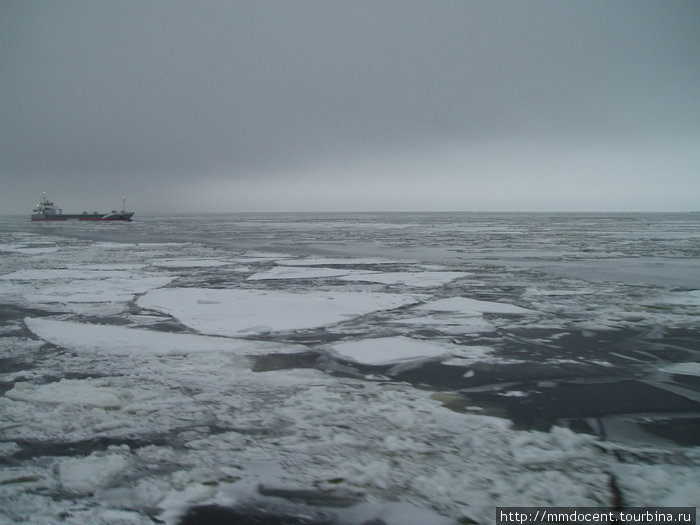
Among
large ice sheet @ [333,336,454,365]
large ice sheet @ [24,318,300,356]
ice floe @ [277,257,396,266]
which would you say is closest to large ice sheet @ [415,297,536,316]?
large ice sheet @ [333,336,454,365]

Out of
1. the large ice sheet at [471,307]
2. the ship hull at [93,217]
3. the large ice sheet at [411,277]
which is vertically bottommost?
the large ice sheet at [471,307]

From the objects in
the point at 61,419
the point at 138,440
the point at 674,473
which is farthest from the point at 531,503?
the point at 61,419

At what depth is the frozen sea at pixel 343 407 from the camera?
162 centimetres

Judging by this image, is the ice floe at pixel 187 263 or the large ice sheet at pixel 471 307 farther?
the ice floe at pixel 187 263

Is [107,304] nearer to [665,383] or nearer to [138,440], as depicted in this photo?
[138,440]

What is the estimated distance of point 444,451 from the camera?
192cm

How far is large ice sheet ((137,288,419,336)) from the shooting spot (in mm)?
4297

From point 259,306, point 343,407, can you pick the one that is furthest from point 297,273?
point 343,407

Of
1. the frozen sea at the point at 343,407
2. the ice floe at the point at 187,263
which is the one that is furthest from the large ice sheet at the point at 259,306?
the ice floe at the point at 187,263

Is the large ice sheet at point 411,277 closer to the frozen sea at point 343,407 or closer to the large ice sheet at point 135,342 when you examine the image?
the frozen sea at point 343,407

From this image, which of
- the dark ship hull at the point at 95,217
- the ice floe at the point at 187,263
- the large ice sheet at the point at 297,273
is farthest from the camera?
the dark ship hull at the point at 95,217

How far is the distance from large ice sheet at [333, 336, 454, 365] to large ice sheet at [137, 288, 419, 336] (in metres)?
0.79

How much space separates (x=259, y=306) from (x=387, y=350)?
218 cm

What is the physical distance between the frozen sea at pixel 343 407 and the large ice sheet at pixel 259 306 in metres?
0.04
